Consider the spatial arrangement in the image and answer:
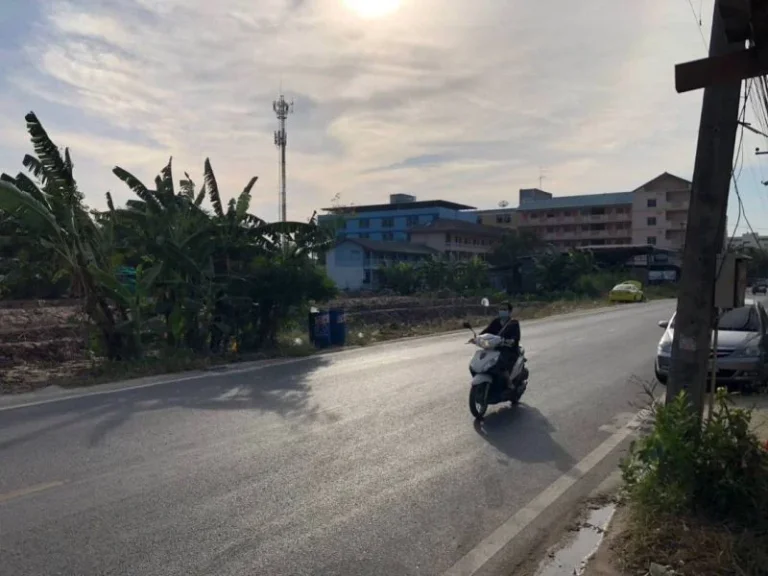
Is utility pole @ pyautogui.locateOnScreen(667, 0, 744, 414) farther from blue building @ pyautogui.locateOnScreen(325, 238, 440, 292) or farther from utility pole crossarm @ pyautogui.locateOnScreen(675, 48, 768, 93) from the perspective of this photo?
blue building @ pyautogui.locateOnScreen(325, 238, 440, 292)

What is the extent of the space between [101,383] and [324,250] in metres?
7.85

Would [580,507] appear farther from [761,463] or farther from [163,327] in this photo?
[163,327]

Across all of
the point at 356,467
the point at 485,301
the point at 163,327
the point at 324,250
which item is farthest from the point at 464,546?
the point at 324,250

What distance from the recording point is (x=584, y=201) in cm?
10106

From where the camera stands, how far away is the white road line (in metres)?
5.19

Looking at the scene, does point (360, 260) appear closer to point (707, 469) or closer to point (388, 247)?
point (388, 247)

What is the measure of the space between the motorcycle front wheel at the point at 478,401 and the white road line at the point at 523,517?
1.74 metres

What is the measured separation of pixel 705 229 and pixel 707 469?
190 centimetres

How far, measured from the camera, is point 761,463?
5.14 meters

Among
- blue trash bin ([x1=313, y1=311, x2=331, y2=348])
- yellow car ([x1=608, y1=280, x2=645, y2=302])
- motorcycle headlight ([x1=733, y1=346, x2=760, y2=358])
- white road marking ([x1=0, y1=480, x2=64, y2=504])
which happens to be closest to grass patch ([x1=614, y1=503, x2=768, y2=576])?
white road marking ([x1=0, y1=480, x2=64, y2=504])

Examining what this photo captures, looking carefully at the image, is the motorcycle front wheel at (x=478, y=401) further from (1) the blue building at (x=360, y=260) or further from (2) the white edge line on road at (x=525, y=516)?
(1) the blue building at (x=360, y=260)

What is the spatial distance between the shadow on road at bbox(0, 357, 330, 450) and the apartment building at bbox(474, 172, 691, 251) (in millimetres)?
86418

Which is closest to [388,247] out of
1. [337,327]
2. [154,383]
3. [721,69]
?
[337,327]

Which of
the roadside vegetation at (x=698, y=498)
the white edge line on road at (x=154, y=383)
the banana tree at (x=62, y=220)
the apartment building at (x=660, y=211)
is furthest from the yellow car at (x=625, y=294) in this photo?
the roadside vegetation at (x=698, y=498)
